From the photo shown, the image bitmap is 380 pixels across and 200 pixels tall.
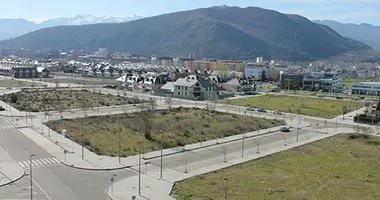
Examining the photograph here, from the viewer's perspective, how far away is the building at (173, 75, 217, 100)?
294 feet

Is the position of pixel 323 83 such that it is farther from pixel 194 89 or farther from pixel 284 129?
pixel 284 129

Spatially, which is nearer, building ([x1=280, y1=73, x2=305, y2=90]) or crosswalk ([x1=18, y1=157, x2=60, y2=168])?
crosswalk ([x1=18, y1=157, x2=60, y2=168])

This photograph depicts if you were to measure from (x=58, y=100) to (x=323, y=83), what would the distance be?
8564 cm

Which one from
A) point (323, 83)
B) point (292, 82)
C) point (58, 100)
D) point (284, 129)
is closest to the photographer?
point (284, 129)

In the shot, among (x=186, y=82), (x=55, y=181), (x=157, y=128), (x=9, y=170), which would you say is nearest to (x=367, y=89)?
(x=186, y=82)

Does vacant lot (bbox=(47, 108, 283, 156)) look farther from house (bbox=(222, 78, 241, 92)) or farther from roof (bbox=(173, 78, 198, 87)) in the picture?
house (bbox=(222, 78, 241, 92))

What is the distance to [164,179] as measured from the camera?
1214 inches

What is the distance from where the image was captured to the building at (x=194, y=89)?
294ft

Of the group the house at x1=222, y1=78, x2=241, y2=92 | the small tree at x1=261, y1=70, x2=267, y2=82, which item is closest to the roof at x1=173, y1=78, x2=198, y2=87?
the house at x1=222, y1=78, x2=241, y2=92

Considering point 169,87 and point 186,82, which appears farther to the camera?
point 169,87

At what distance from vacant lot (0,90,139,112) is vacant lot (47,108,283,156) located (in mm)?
13762

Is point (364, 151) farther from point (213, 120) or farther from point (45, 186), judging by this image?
point (45, 186)

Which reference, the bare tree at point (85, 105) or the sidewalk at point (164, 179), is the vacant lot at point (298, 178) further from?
the bare tree at point (85, 105)

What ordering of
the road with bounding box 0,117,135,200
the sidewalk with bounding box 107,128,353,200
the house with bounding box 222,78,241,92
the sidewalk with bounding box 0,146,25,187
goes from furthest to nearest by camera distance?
the house with bounding box 222,78,241,92
the sidewalk with bounding box 0,146,25,187
the sidewalk with bounding box 107,128,353,200
the road with bounding box 0,117,135,200
